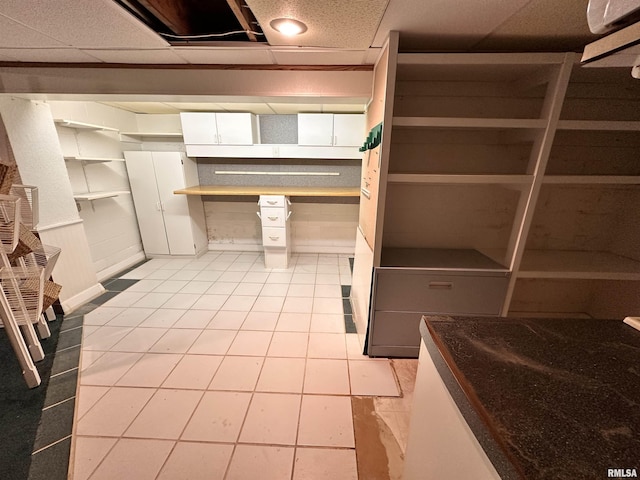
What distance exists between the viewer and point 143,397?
1.58m

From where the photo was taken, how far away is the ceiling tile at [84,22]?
1.12 meters

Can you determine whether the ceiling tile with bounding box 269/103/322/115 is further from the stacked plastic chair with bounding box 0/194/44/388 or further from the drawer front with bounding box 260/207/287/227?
the stacked plastic chair with bounding box 0/194/44/388

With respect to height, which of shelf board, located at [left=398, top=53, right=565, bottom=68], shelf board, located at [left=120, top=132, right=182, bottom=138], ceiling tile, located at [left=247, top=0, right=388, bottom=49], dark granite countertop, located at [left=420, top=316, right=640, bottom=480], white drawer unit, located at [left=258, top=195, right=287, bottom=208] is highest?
ceiling tile, located at [left=247, top=0, right=388, bottom=49]

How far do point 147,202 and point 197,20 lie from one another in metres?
2.88

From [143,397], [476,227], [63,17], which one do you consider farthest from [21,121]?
[476,227]

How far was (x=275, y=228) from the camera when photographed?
344cm

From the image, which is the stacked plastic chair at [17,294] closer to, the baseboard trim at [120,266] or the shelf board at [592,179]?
the baseboard trim at [120,266]

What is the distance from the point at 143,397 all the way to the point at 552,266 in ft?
9.58

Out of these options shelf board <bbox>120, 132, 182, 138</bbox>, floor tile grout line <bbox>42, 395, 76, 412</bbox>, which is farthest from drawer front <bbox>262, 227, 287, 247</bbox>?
floor tile grout line <bbox>42, 395, 76, 412</bbox>

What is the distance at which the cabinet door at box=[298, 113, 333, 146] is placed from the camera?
329cm

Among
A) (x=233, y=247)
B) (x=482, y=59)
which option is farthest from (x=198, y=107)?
(x=482, y=59)

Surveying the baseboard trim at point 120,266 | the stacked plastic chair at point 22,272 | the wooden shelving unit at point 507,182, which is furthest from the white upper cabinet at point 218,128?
the wooden shelving unit at point 507,182

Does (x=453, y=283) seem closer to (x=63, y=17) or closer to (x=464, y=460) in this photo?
(x=464, y=460)

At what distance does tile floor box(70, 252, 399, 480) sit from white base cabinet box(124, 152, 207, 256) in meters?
1.06
